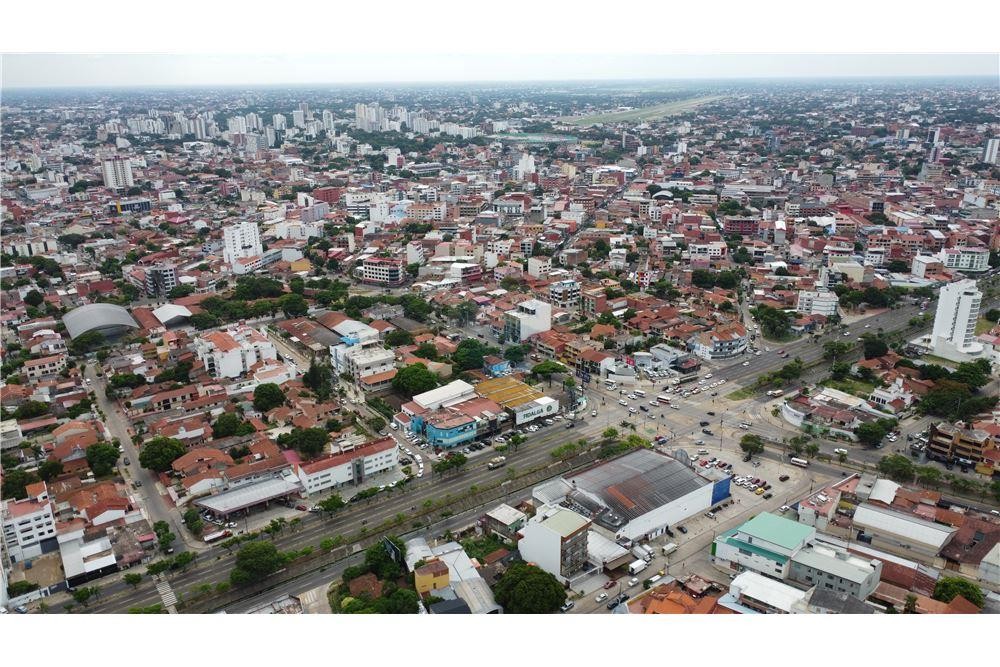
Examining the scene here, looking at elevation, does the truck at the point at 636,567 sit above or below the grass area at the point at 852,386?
below

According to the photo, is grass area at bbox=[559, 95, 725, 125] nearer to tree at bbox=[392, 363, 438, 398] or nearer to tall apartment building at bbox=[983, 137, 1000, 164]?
tall apartment building at bbox=[983, 137, 1000, 164]

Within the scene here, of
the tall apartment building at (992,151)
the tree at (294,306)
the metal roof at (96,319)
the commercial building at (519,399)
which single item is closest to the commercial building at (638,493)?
the commercial building at (519,399)

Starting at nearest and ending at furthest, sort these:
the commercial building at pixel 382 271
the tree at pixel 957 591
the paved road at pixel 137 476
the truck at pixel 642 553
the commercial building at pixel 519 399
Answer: the tree at pixel 957 591 < the truck at pixel 642 553 < the paved road at pixel 137 476 < the commercial building at pixel 519 399 < the commercial building at pixel 382 271

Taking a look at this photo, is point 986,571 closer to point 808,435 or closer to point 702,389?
point 808,435

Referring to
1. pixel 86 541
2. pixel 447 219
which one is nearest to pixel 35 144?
pixel 447 219

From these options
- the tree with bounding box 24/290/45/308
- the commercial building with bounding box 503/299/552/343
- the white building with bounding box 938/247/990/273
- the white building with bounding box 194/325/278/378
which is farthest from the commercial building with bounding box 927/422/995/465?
the tree with bounding box 24/290/45/308

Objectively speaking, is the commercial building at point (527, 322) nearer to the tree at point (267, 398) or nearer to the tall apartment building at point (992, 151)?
the tree at point (267, 398)
